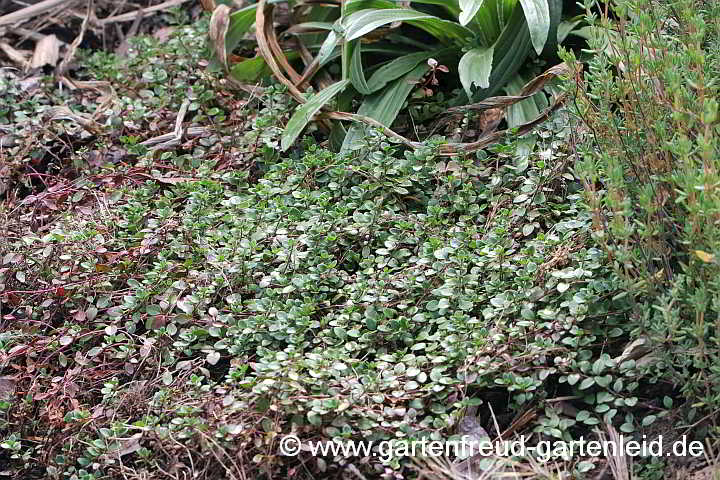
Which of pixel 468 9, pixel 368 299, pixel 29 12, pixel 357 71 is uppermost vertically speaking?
pixel 468 9

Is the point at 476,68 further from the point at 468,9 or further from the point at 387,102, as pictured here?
the point at 387,102

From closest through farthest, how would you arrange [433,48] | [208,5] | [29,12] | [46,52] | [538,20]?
1. [538,20]
2. [433,48]
3. [208,5]
4. [46,52]
5. [29,12]

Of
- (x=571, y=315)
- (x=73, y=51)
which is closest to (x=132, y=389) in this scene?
(x=571, y=315)

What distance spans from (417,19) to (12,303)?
6.08ft

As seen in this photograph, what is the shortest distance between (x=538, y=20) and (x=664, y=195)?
1.05m

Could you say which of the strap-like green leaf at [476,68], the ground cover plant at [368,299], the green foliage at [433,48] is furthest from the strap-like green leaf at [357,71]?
the strap-like green leaf at [476,68]

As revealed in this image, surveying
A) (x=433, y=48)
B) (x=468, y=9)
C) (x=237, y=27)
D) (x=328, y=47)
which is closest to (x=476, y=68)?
(x=468, y=9)

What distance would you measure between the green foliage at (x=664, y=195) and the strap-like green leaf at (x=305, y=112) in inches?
44.6

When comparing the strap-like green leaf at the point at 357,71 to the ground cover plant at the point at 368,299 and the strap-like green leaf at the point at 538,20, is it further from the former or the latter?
the strap-like green leaf at the point at 538,20

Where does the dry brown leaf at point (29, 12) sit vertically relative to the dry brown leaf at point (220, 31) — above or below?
below

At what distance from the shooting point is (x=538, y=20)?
300 cm

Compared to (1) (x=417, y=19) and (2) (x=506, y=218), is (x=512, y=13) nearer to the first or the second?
(1) (x=417, y=19)

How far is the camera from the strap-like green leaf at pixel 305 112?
319 centimetres

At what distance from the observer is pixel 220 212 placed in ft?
9.89
